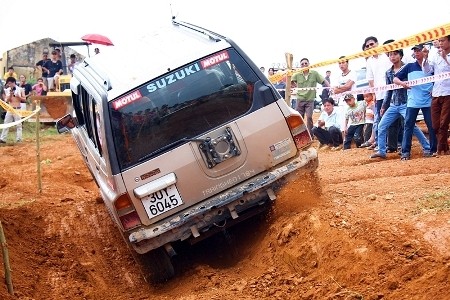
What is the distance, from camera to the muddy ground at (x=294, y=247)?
460cm

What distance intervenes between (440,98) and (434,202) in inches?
150

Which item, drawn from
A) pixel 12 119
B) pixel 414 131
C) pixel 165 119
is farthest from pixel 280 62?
pixel 165 119

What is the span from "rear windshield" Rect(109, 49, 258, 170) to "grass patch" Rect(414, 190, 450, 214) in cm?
184

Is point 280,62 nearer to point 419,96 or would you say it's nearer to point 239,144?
point 419,96

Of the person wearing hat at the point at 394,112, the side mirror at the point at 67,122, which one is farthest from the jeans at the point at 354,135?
the side mirror at the point at 67,122

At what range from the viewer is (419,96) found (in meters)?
9.34

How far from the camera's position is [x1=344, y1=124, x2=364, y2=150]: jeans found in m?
12.5

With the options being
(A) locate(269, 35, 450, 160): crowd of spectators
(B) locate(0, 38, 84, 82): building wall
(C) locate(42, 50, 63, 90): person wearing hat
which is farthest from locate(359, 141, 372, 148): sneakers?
(B) locate(0, 38, 84, 82): building wall

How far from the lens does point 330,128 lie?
44.4 ft

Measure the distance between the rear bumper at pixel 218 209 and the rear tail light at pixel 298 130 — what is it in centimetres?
14

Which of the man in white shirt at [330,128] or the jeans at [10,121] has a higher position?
the jeans at [10,121]

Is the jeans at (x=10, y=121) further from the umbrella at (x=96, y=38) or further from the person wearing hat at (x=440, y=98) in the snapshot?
the person wearing hat at (x=440, y=98)

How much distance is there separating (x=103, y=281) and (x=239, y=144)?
7.08 feet

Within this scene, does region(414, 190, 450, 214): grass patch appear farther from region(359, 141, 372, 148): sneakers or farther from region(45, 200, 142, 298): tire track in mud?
region(359, 141, 372, 148): sneakers
